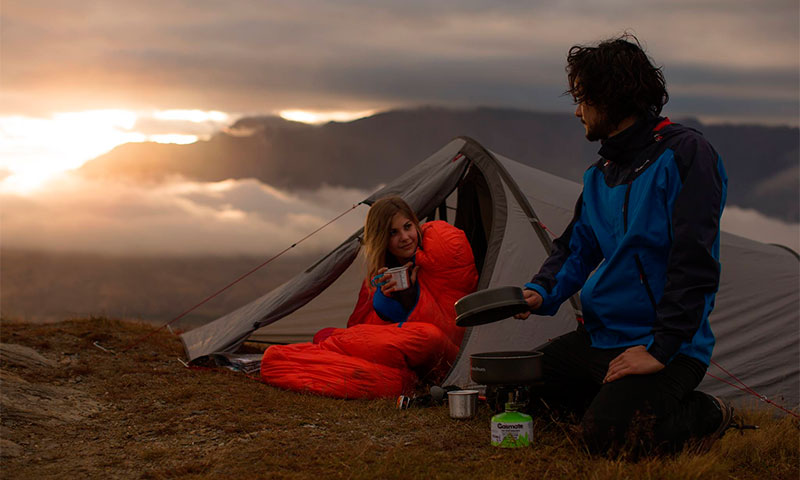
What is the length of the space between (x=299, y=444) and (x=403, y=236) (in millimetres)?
1798

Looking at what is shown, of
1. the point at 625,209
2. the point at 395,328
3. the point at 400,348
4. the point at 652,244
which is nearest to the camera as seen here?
the point at 652,244

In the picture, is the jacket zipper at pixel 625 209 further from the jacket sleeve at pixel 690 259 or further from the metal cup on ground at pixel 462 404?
the metal cup on ground at pixel 462 404

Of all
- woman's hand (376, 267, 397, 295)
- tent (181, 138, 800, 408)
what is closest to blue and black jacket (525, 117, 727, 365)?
tent (181, 138, 800, 408)

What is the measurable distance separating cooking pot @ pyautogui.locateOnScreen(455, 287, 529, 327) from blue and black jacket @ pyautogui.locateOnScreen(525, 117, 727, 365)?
0.55 feet

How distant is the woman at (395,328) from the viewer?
4469mm

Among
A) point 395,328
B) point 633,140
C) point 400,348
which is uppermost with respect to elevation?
point 633,140

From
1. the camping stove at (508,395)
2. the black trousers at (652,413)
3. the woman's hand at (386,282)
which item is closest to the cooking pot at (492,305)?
the camping stove at (508,395)

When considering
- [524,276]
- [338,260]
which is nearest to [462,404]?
[524,276]

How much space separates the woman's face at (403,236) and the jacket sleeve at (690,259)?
220 centimetres

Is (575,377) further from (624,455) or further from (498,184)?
(498,184)

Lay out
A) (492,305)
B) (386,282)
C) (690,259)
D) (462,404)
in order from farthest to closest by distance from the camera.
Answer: (386,282) < (462,404) < (492,305) < (690,259)

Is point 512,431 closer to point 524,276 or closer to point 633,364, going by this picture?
point 633,364

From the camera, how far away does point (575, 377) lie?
3359 millimetres

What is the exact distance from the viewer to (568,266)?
343cm
